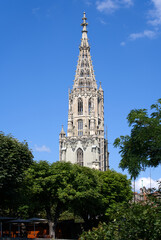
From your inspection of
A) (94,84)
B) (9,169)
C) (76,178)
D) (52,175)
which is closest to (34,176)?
(52,175)

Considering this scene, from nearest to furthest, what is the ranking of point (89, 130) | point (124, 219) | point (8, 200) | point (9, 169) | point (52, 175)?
point (124, 219) < point (9, 169) < point (8, 200) < point (52, 175) < point (89, 130)

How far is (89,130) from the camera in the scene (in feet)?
452

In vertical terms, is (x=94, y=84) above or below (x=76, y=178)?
above

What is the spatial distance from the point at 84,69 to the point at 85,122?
22075mm

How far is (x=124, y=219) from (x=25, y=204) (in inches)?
1254

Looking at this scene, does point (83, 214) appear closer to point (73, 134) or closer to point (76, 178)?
point (76, 178)

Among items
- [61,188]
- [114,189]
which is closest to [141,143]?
[61,188]

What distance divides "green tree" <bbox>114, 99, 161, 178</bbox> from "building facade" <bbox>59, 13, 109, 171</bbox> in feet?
301

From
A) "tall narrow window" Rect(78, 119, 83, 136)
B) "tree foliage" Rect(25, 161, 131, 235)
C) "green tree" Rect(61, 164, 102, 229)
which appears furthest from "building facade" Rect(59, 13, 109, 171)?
"tree foliage" Rect(25, 161, 131, 235)

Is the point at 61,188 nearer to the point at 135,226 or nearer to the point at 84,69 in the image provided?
the point at 135,226

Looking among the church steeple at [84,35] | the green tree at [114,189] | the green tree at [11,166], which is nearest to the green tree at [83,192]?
the green tree at [114,189]

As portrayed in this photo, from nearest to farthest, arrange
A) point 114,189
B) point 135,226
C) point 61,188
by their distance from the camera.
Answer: point 135,226, point 61,188, point 114,189

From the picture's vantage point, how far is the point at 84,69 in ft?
484

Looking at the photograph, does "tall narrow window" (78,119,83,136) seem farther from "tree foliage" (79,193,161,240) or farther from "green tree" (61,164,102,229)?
"tree foliage" (79,193,161,240)
